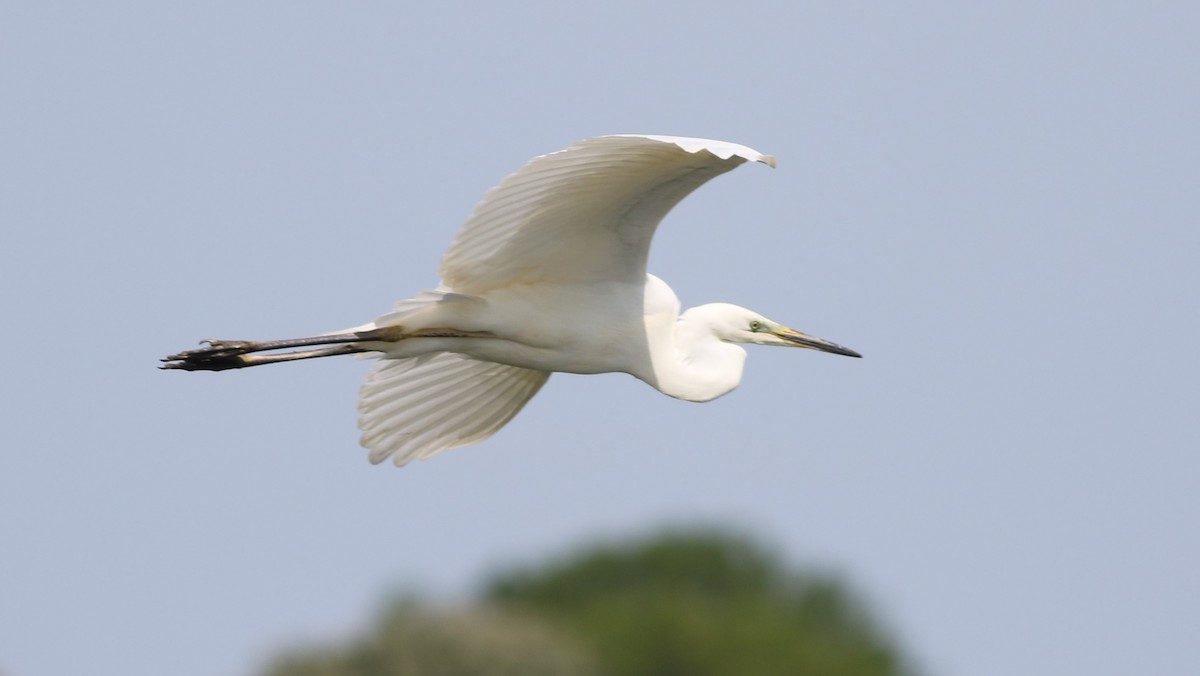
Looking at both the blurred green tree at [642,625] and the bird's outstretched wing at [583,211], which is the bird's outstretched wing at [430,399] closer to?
the bird's outstretched wing at [583,211]

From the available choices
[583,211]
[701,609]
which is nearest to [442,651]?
[701,609]

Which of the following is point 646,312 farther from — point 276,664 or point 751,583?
point 751,583

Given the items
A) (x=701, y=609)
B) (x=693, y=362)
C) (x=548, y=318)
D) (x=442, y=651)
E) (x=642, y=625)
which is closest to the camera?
(x=548, y=318)

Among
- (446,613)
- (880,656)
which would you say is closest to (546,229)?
(446,613)

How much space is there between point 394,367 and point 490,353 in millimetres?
949

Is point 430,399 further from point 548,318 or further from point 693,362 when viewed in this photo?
point 693,362

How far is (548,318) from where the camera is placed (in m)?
10.0

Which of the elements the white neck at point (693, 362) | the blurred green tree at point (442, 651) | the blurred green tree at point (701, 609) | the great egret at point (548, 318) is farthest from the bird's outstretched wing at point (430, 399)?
the blurred green tree at point (701, 609)

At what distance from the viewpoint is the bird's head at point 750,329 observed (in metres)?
10.5

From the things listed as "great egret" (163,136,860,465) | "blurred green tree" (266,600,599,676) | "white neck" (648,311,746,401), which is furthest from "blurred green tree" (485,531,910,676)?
"white neck" (648,311,746,401)

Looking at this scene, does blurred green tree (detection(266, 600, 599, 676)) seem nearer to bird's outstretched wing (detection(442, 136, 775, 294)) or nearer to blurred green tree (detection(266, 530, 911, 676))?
blurred green tree (detection(266, 530, 911, 676))

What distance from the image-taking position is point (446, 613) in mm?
36219

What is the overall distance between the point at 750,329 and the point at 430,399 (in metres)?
1.68

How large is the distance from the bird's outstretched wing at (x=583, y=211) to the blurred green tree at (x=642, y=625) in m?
24.2
